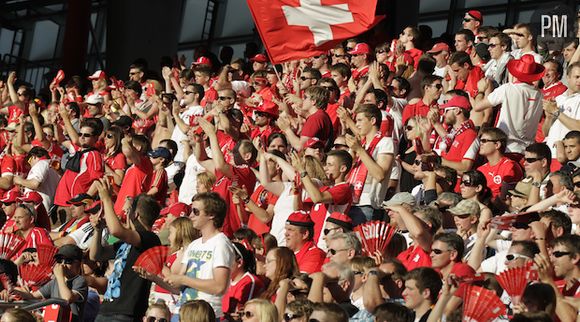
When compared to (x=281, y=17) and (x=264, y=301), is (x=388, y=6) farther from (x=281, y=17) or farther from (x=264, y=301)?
(x=264, y=301)

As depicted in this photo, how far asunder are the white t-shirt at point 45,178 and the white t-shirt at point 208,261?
20.0ft

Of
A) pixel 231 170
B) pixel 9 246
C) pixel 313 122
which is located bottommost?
pixel 9 246

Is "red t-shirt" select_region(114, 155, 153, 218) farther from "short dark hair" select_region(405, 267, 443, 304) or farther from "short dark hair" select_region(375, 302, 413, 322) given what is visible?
"short dark hair" select_region(375, 302, 413, 322)

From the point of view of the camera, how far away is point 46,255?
10555mm

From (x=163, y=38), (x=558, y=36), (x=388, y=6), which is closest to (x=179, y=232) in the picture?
(x=558, y=36)

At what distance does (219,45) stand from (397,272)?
56.0ft

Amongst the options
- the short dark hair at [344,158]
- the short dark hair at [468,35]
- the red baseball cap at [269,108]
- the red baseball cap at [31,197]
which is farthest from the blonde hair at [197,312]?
Answer: the short dark hair at [468,35]

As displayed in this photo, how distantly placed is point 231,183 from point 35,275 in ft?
8.60

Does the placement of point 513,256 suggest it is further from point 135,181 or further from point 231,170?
point 135,181

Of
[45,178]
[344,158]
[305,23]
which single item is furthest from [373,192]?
[45,178]

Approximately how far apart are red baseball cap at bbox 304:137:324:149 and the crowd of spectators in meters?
0.03

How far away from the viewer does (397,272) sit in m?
8.46

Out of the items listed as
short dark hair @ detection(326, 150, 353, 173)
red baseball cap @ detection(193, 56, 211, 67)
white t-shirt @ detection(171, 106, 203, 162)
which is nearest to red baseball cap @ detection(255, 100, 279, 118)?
white t-shirt @ detection(171, 106, 203, 162)

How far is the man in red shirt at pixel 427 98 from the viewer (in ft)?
44.0
